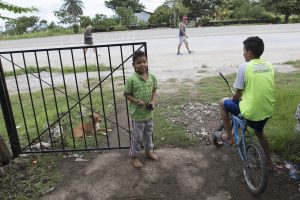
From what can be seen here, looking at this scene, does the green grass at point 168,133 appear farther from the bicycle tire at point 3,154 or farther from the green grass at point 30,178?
the bicycle tire at point 3,154

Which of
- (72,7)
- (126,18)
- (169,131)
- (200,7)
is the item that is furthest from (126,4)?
(169,131)

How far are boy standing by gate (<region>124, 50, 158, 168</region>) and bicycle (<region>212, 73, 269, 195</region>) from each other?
1.09 m

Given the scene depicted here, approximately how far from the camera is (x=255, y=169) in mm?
3545

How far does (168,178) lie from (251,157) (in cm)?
108

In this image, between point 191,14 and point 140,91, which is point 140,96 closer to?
point 140,91

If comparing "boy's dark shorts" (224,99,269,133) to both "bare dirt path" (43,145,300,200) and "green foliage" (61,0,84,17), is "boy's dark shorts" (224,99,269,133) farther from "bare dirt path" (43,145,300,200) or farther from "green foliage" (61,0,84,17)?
"green foliage" (61,0,84,17)

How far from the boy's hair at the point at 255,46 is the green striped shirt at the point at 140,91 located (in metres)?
1.28

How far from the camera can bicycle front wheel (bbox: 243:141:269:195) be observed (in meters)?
3.31

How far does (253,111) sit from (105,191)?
2.00m

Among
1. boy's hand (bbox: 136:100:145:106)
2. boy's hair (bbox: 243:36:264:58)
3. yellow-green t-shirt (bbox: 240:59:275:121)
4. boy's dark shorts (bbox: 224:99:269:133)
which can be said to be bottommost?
boy's dark shorts (bbox: 224:99:269:133)

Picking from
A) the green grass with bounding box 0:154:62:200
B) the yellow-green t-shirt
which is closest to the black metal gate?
the green grass with bounding box 0:154:62:200

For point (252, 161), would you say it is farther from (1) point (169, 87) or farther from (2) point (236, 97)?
(1) point (169, 87)

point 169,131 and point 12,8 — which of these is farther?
point 169,131

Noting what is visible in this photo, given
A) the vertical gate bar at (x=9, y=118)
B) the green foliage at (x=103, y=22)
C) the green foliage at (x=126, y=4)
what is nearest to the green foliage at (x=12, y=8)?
the vertical gate bar at (x=9, y=118)
